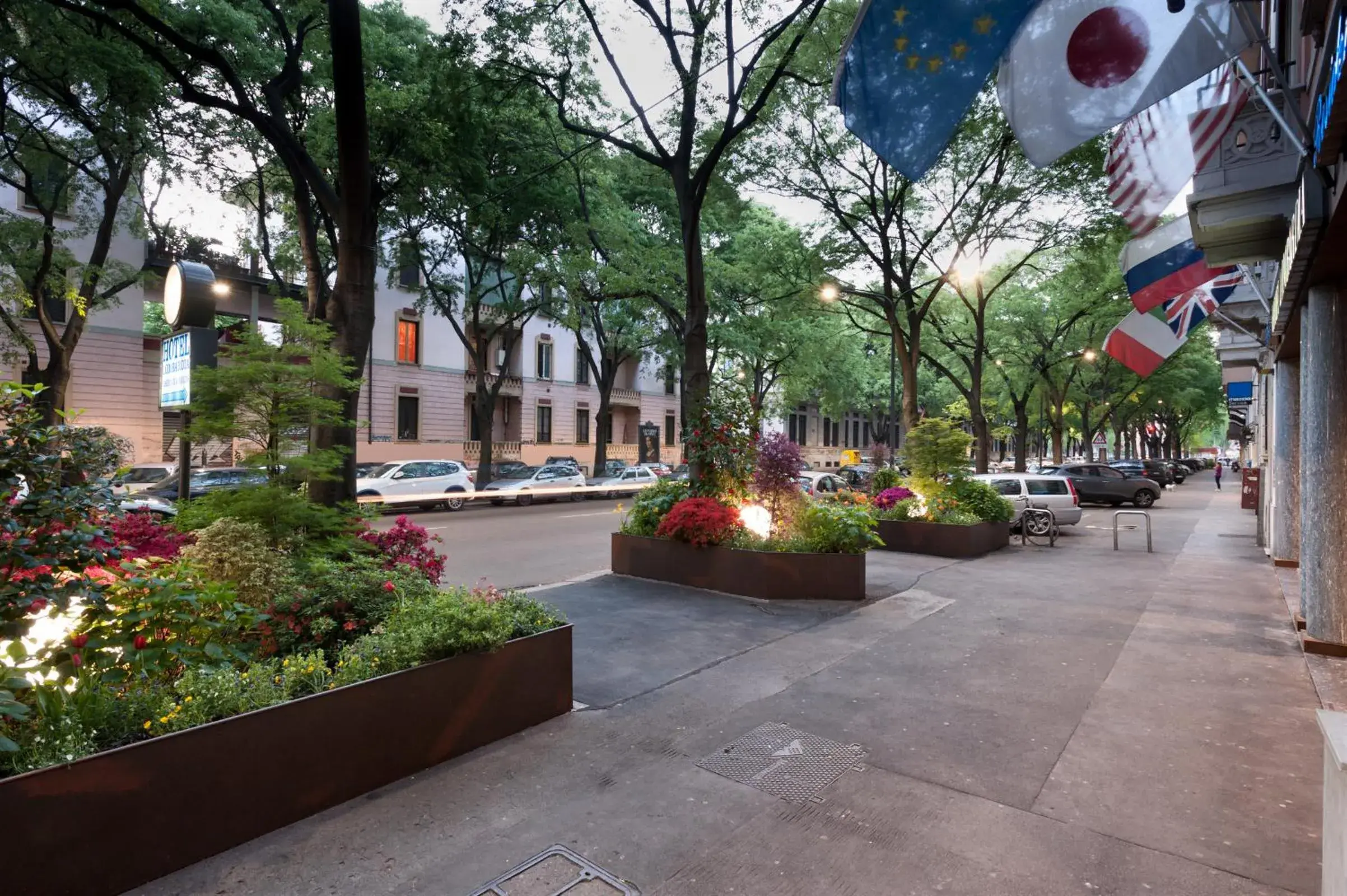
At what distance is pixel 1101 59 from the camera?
18.9 feet

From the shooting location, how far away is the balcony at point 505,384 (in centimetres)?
3881

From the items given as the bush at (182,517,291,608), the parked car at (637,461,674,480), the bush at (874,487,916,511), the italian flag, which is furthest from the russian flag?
the parked car at (637,461,674,480)

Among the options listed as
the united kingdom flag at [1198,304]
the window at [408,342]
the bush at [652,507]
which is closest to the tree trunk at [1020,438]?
the united kingdom flag at [1198,304]

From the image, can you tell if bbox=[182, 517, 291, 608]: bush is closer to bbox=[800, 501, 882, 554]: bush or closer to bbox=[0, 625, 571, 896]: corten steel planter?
bbox=[0, 625, 571, 896]: corten steel planter

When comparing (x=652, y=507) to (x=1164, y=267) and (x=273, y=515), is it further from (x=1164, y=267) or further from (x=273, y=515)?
(x=1164, y=267)

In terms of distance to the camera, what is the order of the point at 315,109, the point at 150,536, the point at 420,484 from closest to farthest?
the point at 150,536
the point at 315,109
the point at 420,484

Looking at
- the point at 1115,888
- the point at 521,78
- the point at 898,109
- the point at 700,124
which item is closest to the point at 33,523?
the point at 1115,888

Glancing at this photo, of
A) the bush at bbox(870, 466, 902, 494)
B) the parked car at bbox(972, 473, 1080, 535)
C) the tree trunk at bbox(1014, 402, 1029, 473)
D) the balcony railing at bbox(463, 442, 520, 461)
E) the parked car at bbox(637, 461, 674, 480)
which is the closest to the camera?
the bush at bbox(870, 466, 902, 494)

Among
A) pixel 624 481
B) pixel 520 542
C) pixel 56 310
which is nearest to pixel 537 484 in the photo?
pixel 624 481

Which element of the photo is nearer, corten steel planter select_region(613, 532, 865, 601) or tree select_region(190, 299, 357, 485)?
tree select_region(190, 299, 357, 485)

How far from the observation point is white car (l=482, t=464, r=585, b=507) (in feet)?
89.9

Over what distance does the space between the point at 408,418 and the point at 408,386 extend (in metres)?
1.70

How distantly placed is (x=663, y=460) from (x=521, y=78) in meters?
36.2

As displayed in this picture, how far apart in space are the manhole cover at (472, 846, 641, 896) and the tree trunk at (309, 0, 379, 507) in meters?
4.98
